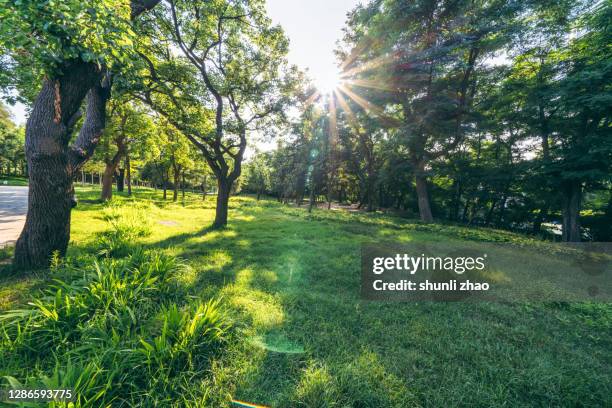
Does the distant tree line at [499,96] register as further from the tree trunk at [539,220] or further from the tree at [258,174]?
the tree at [258,174]

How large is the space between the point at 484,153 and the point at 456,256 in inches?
814

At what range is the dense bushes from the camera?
2.00 meters

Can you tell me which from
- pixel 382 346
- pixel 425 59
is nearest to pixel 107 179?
pixel 382 346

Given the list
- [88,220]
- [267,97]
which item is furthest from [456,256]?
[88,220]

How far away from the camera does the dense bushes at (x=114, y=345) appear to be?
200 cm

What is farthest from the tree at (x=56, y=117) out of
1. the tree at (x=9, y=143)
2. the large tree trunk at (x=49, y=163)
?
the tree at (x=9, y=143)

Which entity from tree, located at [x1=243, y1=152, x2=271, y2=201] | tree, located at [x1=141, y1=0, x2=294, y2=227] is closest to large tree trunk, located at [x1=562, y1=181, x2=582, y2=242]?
tree, located at [x1=141, y1=0, x2=294, y2=227]

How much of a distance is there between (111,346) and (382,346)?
3484 millimetres

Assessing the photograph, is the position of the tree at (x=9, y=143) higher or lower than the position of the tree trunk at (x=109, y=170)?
higher

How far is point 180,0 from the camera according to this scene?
25.8 ft

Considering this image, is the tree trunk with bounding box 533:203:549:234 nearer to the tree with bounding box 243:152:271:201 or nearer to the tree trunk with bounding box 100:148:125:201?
the tree with bounding box 243:152:271:201
